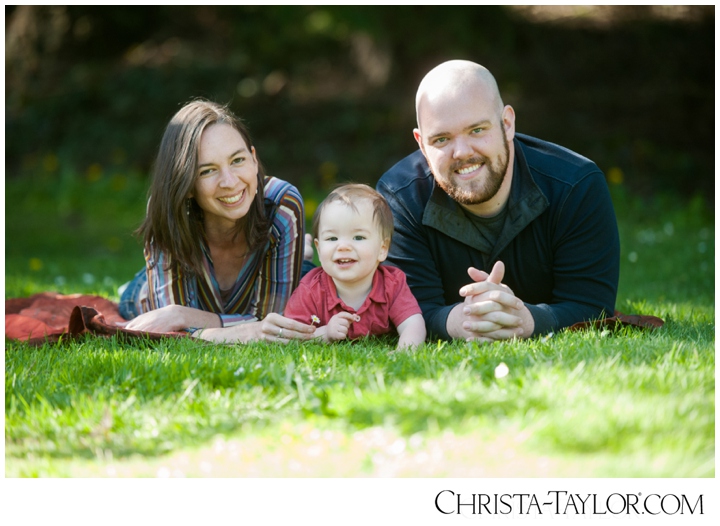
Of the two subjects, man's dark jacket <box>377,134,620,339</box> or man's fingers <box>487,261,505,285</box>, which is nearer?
man's fingers <box>487,261,505,285</box>

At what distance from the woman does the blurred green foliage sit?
Result: 591 centimetres

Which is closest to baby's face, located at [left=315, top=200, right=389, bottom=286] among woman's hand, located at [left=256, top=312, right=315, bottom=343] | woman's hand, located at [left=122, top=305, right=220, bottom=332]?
woman's hand, located at [left=256, top=312, right=315, bottom=343]

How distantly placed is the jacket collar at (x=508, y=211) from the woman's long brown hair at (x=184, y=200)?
0.95 meters

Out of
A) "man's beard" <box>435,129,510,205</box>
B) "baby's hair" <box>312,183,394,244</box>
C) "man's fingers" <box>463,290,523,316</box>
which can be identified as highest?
"man's beard" <box>435,129,510,205</box>

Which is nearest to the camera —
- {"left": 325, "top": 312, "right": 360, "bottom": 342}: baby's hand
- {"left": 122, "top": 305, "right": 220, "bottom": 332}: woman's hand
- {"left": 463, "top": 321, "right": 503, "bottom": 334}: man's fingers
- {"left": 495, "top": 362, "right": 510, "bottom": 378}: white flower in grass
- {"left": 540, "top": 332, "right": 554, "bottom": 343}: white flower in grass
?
{"left": 495, "top": 362, "right": 510, "bottom": 378}: white flower in grass

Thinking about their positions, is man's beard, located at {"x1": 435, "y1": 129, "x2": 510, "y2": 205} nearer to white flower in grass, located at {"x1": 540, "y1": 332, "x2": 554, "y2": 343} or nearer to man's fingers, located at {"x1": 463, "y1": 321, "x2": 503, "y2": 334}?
man's fingers, located at {"x1": 463, "y1": 321, "x2": 503, "y2": 334}

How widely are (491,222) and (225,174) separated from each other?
141 cm

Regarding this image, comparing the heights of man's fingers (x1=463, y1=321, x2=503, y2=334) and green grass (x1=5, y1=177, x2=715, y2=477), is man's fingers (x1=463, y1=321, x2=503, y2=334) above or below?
above

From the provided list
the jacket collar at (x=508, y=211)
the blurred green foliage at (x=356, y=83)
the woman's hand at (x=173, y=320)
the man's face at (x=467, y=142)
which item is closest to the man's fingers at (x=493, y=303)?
the jacket collar at (x=508, y=211)

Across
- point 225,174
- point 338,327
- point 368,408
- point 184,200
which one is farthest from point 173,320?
point 368,408

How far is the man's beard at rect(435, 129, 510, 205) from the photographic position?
Answer: 396 cm

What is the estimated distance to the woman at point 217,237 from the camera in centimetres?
408

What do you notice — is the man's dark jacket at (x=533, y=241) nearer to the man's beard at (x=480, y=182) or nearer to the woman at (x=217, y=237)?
the man's beard at (x=480, y=182)

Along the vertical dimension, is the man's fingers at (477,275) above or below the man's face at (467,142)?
below
